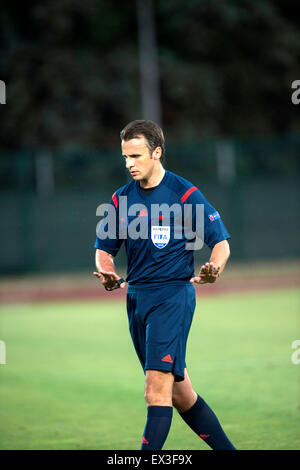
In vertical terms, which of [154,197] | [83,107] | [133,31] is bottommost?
[154,197]

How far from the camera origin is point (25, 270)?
22.9m

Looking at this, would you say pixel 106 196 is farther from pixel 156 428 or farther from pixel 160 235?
pixel 156 428

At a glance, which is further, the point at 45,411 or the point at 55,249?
the point at 55,249

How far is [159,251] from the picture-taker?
5.29 meters

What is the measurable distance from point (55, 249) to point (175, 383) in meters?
17.8

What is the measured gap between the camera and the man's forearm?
5.17m

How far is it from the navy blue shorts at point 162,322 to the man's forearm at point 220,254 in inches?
11.5

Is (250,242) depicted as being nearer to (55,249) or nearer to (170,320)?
(55,249)

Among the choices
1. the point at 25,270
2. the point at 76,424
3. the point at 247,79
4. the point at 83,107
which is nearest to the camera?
the point at 76,424

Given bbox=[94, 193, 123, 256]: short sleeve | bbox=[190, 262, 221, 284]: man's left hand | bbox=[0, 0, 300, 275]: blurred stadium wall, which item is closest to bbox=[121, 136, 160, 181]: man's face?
bbox=[94, 193, 123, 256]: short sleeve

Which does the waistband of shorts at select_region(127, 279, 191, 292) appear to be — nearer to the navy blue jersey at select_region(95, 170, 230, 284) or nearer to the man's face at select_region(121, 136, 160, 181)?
the navy blue jersey at select_region(95, 170, 230, 284)

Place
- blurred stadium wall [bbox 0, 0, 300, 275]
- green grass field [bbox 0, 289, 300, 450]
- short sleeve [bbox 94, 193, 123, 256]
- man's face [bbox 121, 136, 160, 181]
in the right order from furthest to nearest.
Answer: blurred stadium wall [bbox 0, 0, 300, 275], green grass field [bbox 0, 289, 300, 450], short sleeve [bbox 94, 193, 123, 256], man's face [bbox 121, 136, 160, 181]

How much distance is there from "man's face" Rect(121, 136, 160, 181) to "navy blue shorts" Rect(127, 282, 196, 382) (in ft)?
2.37

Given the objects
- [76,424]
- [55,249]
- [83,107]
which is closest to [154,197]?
[76,424]
